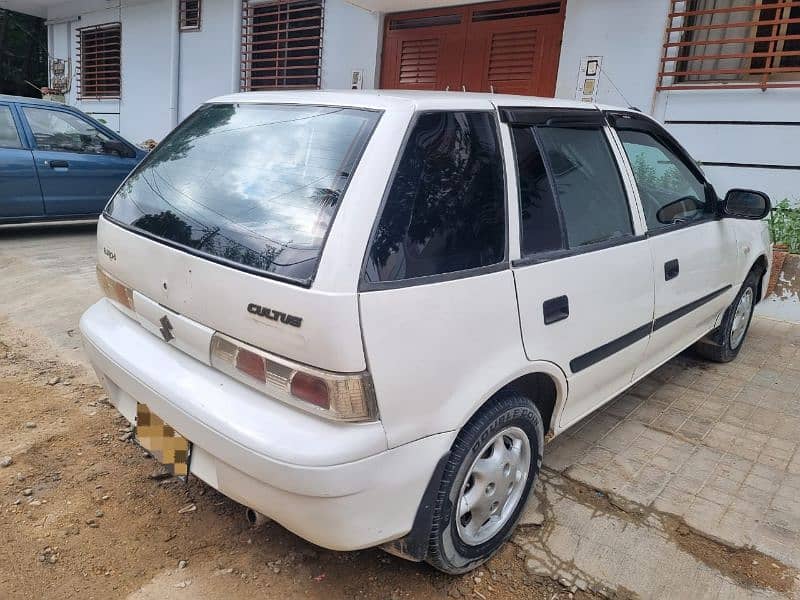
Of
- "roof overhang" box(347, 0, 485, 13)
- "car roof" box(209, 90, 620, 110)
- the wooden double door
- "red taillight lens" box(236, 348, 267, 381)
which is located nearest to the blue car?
"roof overhang" box(347, 0, 485, 13)

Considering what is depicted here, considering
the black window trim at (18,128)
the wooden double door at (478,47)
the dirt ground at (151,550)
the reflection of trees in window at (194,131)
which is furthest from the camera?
the wooden double door at (478,47)

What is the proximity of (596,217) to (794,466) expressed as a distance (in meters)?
1.71

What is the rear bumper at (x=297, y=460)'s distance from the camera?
1.66 meters

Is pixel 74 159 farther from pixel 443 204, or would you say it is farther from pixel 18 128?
pixel 443 204

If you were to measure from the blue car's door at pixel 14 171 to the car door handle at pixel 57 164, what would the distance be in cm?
16

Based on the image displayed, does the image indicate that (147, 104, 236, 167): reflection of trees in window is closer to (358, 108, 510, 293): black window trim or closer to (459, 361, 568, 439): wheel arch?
(358, 108, 510, 293): black window trim

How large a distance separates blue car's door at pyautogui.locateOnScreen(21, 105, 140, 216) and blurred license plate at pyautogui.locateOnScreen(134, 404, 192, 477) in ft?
18.6

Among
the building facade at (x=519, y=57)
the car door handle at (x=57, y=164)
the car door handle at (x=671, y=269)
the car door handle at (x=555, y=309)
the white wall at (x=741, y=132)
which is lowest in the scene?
the car door handle at (x=555, y=309)

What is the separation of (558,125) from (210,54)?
9.21 m

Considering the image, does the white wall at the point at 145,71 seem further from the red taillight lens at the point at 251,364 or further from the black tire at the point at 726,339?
the red taillight lens at the point at 251,364

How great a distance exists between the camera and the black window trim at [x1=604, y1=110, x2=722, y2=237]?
286 cm

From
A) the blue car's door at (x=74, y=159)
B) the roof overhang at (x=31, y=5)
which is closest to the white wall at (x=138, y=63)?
the roof overhang at (x=31, y=5)

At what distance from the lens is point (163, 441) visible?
2061 mm

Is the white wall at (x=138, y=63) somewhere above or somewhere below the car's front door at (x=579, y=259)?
above
